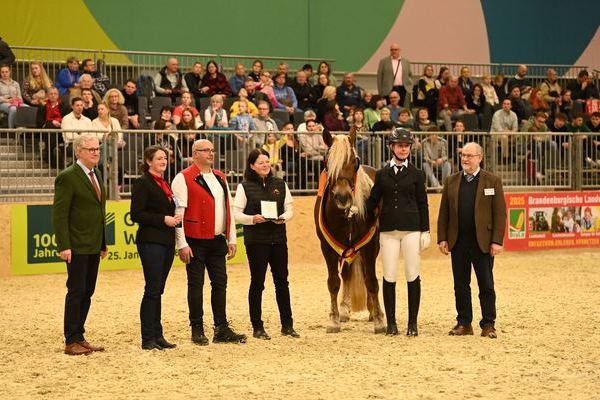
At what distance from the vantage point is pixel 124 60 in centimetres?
1897

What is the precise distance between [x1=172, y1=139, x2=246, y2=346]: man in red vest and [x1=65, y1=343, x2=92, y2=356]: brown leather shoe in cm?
97

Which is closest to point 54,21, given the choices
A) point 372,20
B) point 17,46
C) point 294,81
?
point 17,46

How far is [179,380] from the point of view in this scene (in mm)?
7113

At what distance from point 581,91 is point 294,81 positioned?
7.08 m

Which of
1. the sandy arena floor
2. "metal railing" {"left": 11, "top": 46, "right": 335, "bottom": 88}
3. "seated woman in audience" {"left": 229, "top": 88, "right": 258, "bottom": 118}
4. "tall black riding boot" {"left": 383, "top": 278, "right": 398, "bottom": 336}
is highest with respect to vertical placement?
"metal railing" {"left": 11, "top": 46, "right": 335, "bottom": 88}

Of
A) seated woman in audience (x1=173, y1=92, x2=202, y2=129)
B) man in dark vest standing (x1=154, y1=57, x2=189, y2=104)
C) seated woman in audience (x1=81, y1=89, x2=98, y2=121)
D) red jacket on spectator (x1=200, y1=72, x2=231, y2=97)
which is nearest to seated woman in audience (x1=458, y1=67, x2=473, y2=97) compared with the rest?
red jacket on spectator (x1=200, y1=72, x2=231, y2=97)

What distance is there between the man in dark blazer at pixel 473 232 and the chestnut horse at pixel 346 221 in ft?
2.39

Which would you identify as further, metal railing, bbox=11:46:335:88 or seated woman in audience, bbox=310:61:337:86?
seated woman in audience, bbox=310:61:337:86

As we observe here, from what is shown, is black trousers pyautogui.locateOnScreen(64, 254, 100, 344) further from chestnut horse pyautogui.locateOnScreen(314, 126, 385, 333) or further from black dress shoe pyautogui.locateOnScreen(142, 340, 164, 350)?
chestnut horse pyautogui.locateOnScreen(314, 126, 385, 333)

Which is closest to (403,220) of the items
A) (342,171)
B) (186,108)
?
(342,171)

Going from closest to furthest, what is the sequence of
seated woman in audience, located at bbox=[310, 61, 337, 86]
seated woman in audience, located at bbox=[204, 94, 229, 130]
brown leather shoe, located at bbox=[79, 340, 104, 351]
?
1. brown leather shoe, located at bbox=[79, 340, 104, 351]
2. seated woman in audience, located at bbox=[204, 94, 229, 130]
3. seated woman in audience, located at bbox=[310, 61, 337, 86]

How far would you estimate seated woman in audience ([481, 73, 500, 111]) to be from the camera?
2006 cm

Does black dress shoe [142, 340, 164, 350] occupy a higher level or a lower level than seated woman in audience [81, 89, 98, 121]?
lower

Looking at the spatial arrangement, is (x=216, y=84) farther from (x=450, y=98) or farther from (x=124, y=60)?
(x=450, y=98)
